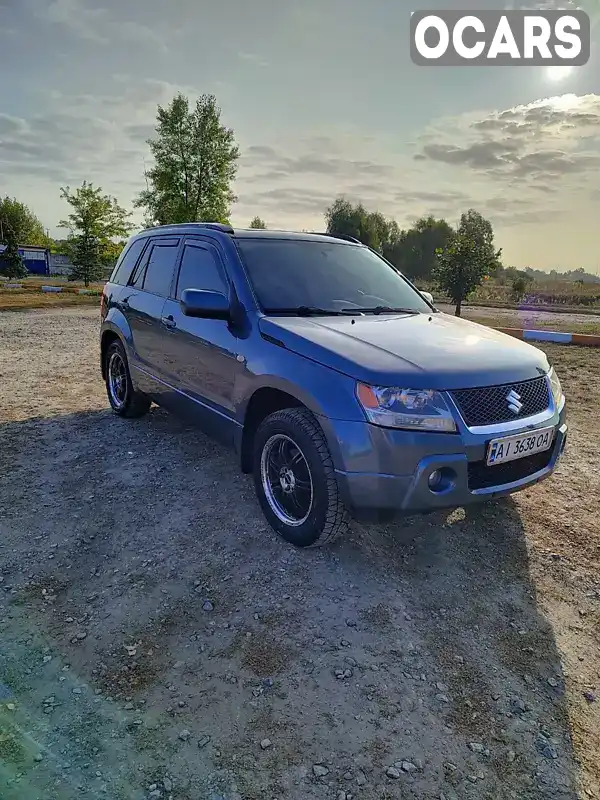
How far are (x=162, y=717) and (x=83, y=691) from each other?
1.25ft

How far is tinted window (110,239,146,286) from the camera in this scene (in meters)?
5.54

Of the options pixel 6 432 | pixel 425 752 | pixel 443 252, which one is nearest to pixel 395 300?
pixel 425 752

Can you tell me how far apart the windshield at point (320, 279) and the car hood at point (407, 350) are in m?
0.25

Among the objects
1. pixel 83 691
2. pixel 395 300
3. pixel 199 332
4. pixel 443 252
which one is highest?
pixel 443 252

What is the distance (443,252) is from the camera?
17578 millimetres

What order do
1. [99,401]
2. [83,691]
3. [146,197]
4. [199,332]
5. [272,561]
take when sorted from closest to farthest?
[83,691] < [272,561] < [199,332] < [99,401] < [146,197]

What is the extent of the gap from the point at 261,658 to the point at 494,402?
1.77m

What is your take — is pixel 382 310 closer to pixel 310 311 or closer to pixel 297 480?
pixel 310 311

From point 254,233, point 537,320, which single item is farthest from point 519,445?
point 537,320

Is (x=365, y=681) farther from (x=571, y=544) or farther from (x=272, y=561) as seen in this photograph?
(x=571, y=544)

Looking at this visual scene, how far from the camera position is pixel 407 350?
10.2 feet

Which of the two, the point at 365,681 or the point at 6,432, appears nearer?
the point at 365,681

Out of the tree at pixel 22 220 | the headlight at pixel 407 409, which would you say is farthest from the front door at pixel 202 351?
the tree at pixel 22 220

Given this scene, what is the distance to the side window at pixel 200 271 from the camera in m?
4.04
